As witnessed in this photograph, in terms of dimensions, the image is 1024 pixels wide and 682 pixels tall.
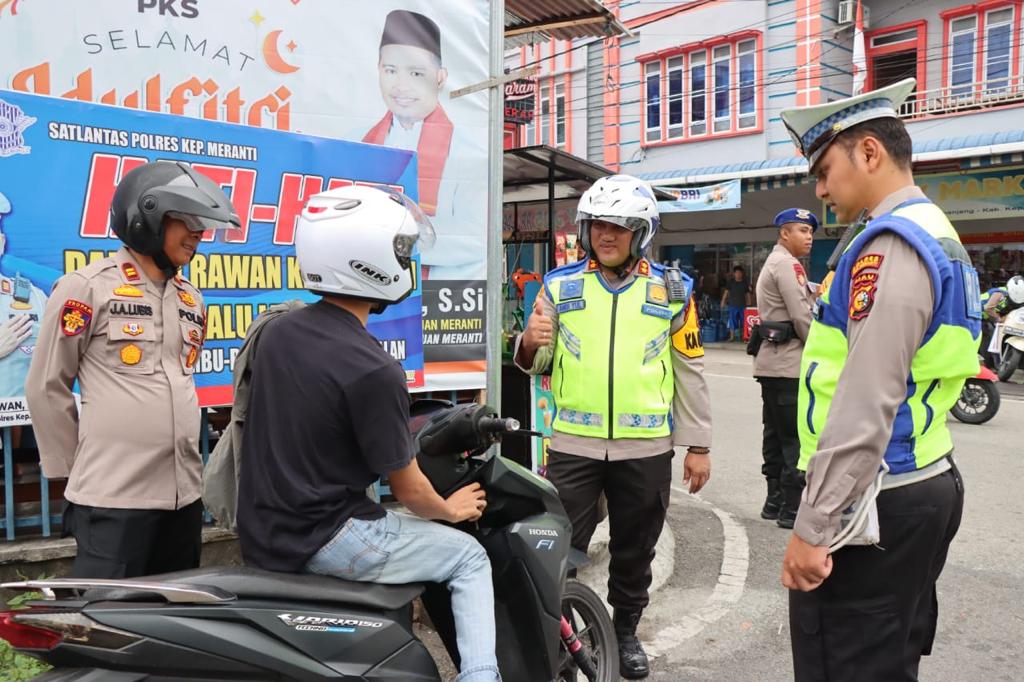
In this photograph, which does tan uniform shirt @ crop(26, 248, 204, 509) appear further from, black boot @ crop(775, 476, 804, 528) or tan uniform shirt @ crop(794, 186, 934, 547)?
black boot @ crop(775, 476, 804, 528)

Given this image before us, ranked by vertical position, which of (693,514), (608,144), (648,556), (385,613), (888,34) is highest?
(888,34)

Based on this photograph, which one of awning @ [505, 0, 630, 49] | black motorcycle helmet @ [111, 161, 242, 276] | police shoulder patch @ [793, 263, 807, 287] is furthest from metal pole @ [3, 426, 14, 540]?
police shoulder patch @ [793, 263, 807, 287]

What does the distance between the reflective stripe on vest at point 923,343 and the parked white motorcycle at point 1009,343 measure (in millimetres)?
9946

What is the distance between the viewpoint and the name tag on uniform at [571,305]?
3365 mm

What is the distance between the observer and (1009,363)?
10.7 meters

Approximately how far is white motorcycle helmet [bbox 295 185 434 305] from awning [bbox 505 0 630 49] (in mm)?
3671

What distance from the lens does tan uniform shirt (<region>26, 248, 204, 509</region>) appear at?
8.21ft

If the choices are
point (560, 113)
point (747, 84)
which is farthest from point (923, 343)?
point (560, 113)

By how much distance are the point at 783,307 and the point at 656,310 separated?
249cm

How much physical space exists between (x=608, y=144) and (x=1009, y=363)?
12.7m

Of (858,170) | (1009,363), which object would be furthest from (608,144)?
(858,170)

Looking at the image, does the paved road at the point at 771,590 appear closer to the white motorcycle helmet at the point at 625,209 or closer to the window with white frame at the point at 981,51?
the white motorcycle helmet at the point at 625,209

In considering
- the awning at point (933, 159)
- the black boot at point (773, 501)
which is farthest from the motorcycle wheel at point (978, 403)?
the awning at point (933, 159)

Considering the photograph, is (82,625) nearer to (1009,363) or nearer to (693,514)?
(693,514)
